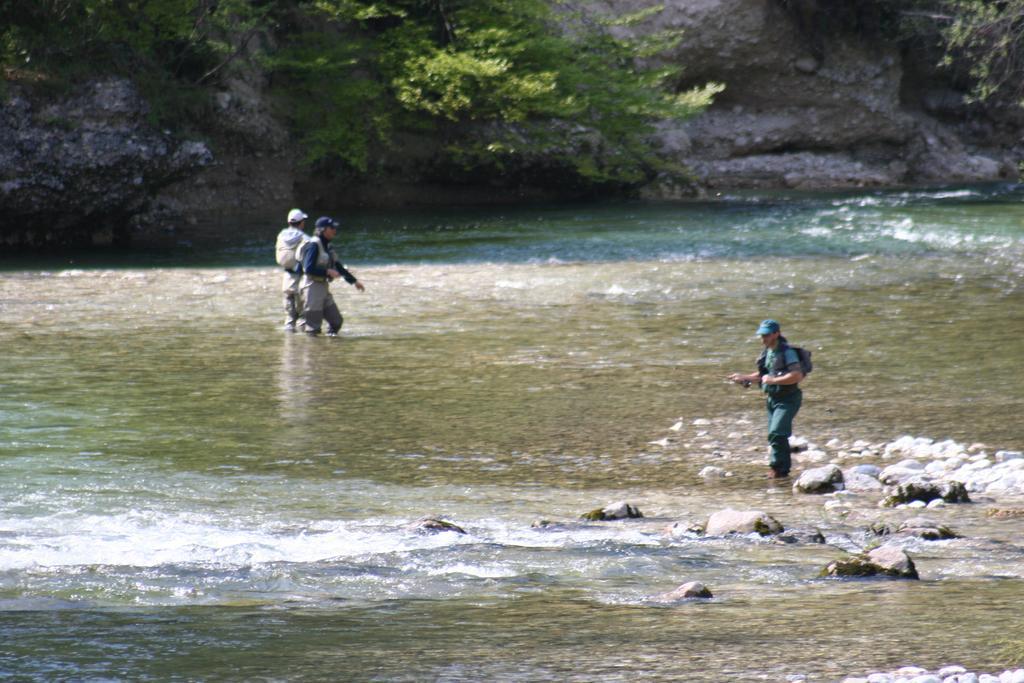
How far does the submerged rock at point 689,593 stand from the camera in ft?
22.8

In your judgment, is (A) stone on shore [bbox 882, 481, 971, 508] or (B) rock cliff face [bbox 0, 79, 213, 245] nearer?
(A) stone on shore [bbox 882, 481, 971, 508]

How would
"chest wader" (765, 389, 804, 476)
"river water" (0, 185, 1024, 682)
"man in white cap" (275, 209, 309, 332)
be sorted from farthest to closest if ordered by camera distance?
1. "man in white cap" (275, 209, 309, 332)
2. "chest wader" (765, 389, 804, 476)
3. "river water" (0, 185, 1024, 682)

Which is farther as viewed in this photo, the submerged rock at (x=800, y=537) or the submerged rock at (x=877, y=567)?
the submerged rock at (x=800, y=537)

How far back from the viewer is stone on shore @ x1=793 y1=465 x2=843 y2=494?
31.9 ft

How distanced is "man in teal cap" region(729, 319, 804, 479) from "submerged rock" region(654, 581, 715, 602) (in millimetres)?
3332

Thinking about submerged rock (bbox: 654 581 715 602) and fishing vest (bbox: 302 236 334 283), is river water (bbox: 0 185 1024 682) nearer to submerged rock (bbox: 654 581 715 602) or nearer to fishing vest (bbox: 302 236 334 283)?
submerged rock (bbox: 654 581 715 602)

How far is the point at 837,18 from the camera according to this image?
46688mm

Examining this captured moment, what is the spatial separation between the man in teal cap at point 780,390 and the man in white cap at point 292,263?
25.7ft

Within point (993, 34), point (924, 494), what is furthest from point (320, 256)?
point (993, 34)

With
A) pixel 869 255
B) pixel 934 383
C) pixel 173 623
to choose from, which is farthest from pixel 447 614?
pixel 869 255

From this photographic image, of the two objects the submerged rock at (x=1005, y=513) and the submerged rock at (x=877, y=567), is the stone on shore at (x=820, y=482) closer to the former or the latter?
the submerged rock at (x=1005, y=513)

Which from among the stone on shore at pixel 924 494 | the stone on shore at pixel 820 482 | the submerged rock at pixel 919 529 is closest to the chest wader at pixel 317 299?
the stone on shore at pixel 820 482

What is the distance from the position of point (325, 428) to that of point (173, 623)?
5.21 meters

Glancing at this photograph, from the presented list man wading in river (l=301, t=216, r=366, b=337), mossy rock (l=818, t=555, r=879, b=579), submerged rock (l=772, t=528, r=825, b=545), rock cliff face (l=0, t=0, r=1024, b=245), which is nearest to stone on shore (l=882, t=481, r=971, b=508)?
submerged rock (l=772, t=528, r=825, b=545)
